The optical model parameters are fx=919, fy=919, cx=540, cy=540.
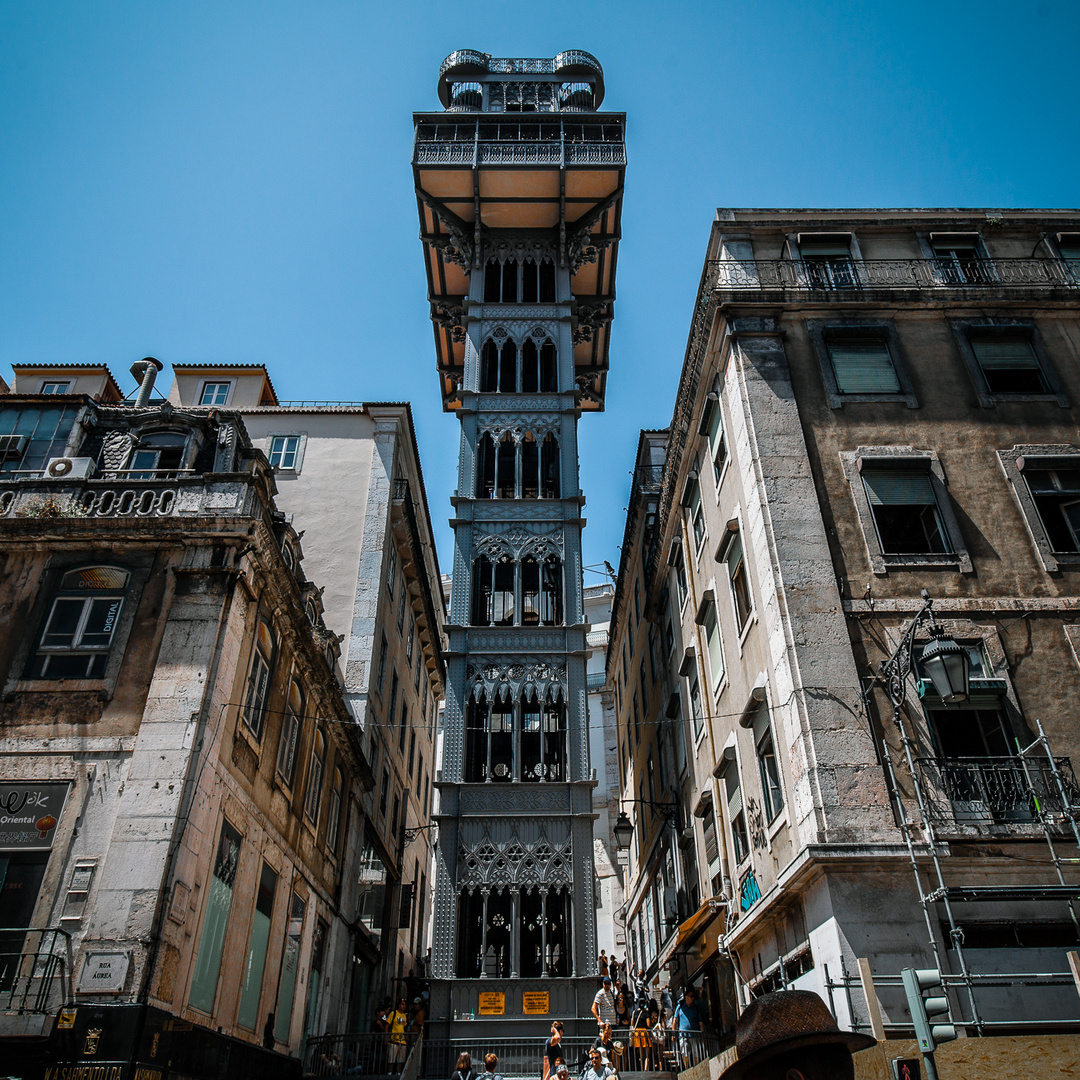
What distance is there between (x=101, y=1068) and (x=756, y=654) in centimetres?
1285

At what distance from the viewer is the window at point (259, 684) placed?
17.8 metres

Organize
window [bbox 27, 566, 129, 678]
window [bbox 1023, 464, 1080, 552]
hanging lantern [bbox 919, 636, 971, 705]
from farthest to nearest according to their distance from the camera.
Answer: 1. window [bbox 1023, 464, 1080, 552]
2. window [bbox 27, 566, 129, 678]
3. hanging lantern [bbox 919, 636, 971, 705]

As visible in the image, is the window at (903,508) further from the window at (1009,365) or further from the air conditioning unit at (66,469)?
the air conditioning unit at (66,469)

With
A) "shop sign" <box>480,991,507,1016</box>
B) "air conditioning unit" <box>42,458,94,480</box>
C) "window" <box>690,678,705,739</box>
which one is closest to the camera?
"air conditioning unit" <box>42,458,94,480</box>

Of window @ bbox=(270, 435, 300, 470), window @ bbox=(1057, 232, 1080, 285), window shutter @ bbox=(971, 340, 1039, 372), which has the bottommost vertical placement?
window shutter @ bbox=(971, 340, 1039, 372)

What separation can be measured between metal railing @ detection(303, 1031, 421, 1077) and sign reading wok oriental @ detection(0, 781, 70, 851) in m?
8.74

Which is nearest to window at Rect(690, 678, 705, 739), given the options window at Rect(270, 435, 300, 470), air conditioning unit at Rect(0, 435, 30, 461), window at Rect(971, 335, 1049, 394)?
window at Rect(971, 335, 1049, 394)

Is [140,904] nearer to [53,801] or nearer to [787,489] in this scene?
[53,801]

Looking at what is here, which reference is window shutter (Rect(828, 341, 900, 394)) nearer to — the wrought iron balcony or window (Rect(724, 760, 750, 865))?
window (Rect(724, 760, 750, 865))

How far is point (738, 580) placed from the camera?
20172 mm

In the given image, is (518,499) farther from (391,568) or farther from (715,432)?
(715,432)

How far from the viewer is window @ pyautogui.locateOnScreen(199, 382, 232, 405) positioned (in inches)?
1340

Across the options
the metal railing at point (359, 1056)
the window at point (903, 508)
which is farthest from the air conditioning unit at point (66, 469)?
the window at point (903, 508)

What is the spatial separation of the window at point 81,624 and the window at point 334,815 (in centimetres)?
980
